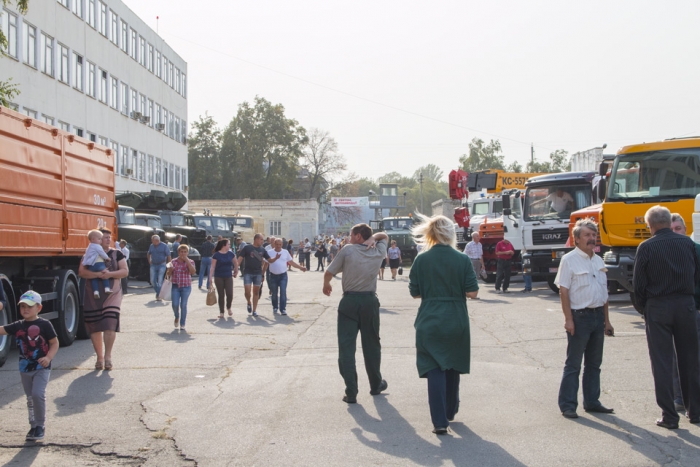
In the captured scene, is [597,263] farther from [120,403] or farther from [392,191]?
[392,191]

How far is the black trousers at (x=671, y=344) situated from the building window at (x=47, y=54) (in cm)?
3124

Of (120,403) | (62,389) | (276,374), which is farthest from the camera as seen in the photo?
(276,374)

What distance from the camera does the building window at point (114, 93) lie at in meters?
42.5

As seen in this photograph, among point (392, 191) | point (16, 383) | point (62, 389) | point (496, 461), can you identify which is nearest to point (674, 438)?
point (496, 461)

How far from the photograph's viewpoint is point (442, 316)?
6.59 metres

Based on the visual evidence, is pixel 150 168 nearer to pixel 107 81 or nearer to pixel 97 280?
pixel 107 81

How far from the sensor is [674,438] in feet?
20.8

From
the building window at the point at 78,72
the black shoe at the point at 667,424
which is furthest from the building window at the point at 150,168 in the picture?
the black shoe at the point at 667,424

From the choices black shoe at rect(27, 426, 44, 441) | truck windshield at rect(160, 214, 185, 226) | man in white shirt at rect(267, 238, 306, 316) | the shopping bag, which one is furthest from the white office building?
black shoe at rect(27, 426, 44, 441)

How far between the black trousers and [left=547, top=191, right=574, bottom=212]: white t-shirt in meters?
15.6

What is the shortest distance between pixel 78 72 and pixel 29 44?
566 centimetres

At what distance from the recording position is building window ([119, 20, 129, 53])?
146ft

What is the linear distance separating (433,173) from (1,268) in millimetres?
167116

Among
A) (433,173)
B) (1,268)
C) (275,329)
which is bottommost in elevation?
(275,329)
